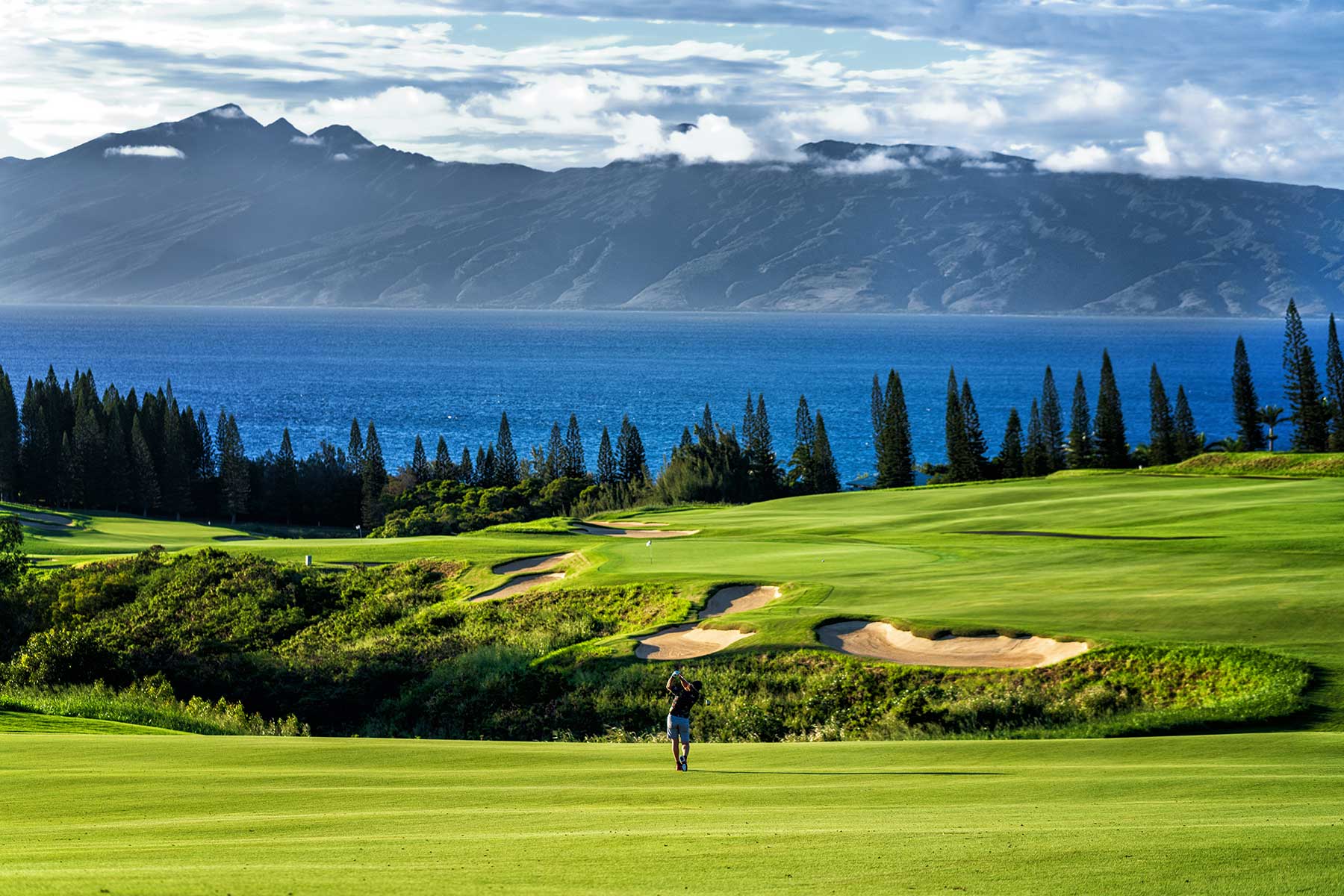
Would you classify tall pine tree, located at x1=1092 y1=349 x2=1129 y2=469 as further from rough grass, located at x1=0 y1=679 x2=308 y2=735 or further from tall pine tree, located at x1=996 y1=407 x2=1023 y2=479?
rough grass, located at x1=0 y1=679 x2=308 y2=735

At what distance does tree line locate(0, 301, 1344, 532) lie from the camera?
9769 centimetres

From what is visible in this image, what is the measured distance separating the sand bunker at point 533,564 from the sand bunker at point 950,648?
12971 mm

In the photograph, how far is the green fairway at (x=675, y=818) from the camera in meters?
9.02

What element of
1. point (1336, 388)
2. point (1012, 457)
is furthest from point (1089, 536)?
point (1336, 388)

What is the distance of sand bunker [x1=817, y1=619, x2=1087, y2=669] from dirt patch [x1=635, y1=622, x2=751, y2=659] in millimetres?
2014

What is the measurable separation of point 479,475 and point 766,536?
70.7 meters

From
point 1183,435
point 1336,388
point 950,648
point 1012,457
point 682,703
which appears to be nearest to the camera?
point 682,703

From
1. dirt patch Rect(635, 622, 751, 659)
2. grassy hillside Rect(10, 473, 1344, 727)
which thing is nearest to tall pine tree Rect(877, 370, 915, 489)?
grassy hillside Rect(10, 473, 1344, 727)

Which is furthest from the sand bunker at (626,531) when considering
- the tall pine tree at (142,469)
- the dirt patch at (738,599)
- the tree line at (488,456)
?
the tall pine tree at (142,469)

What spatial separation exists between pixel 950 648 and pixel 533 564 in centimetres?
1629

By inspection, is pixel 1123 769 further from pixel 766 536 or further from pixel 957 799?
pixel 766 536

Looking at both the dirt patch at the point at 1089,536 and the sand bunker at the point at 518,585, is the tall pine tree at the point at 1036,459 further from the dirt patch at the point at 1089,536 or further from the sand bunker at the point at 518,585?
the sand bunker at the point at 518,585

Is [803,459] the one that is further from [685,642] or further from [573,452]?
[685,642]

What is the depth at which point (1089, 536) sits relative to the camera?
35.5 metres
